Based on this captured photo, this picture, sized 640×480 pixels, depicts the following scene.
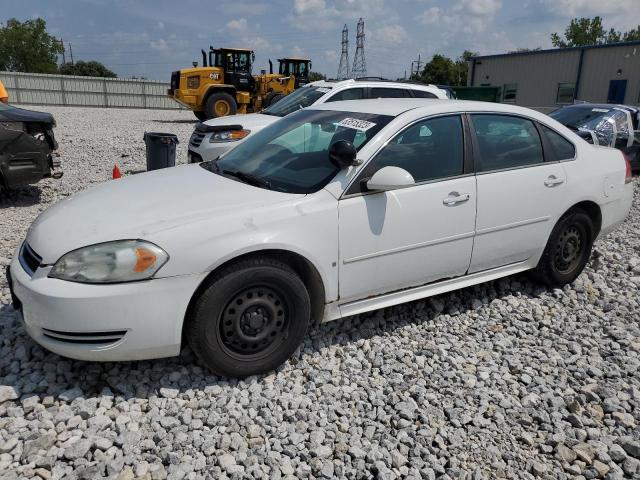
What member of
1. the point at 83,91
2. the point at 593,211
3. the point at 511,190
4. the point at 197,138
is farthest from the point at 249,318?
the point at 83,91

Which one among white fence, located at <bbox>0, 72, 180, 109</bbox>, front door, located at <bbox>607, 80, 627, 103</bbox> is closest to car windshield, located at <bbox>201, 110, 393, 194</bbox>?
front door, located at <bbox>607, 80, 627, 103</bbox>

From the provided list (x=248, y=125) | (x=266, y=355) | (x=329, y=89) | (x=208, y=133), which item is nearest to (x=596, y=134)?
(x=329, y=89)

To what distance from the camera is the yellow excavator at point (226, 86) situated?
20.1m

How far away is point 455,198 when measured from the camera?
3.67 metres

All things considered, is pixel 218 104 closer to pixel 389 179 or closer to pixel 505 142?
pixel 505 142

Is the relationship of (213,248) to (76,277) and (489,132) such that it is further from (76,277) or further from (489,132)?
(489,132)

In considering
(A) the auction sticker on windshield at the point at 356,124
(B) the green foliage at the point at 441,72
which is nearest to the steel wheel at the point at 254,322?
(A) the auction sticker on windshield at the point at 356,124

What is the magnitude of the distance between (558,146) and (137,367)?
3593 mm

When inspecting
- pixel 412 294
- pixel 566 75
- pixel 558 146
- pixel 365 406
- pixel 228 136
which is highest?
pixel 566 75

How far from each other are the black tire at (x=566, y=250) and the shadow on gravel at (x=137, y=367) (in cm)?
124

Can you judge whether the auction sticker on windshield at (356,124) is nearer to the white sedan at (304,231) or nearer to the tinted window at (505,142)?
the white sedan at (304,231)

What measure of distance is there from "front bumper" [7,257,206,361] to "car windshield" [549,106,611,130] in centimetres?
963

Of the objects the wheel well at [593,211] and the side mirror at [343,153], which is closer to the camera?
the side mirror at [343,153]

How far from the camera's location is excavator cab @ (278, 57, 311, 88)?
23.7 meters
